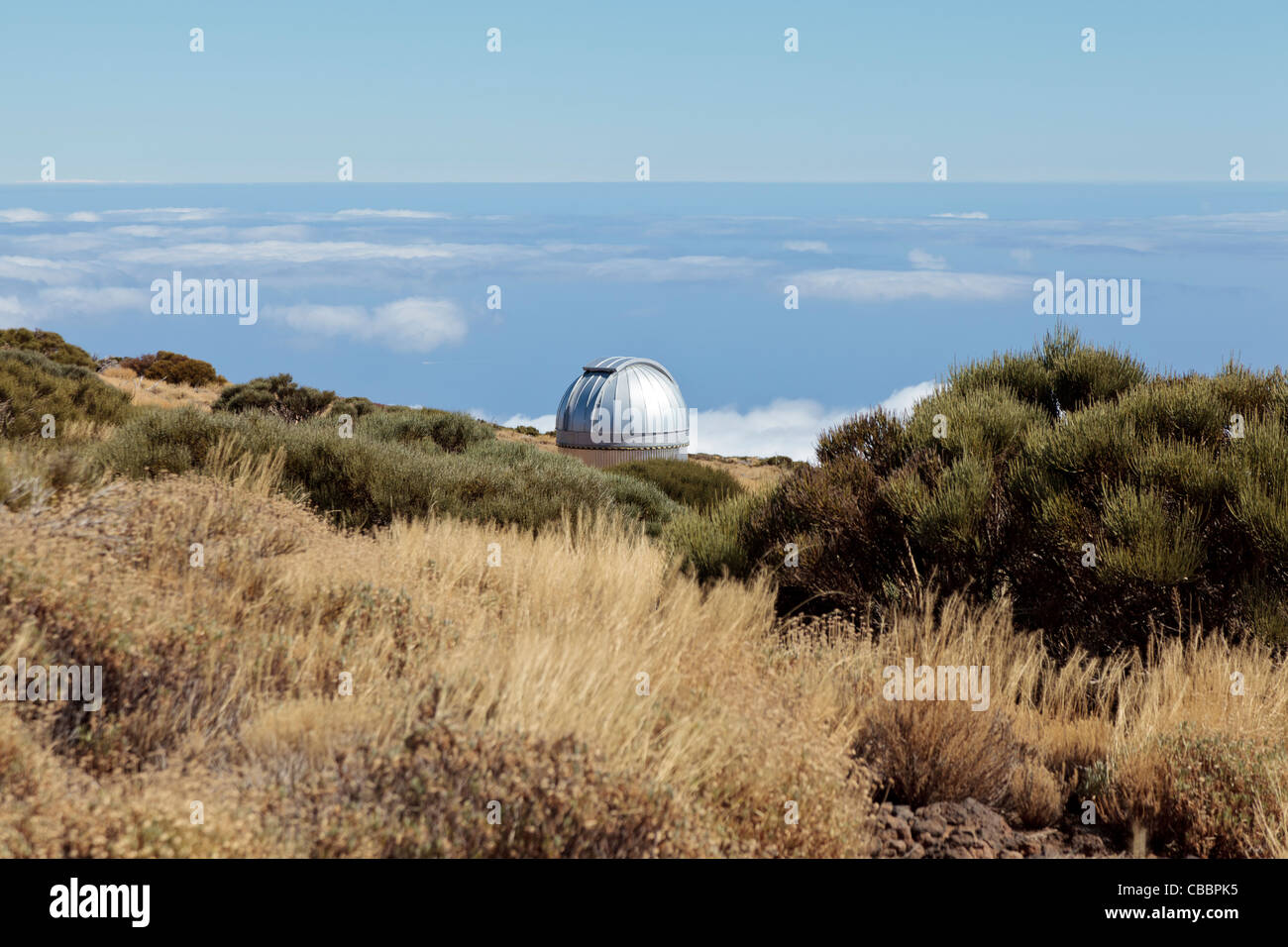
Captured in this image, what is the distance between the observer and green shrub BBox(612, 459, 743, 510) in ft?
78.5

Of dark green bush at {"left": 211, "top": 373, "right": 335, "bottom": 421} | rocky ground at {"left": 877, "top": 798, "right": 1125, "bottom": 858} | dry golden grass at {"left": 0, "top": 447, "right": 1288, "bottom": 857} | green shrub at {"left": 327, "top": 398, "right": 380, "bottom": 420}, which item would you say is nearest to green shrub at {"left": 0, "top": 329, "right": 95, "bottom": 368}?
dark green bush at {"left": 211, "top": 373, "right": 335, "bottom": 421}

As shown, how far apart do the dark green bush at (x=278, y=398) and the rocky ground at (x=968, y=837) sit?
2293 cm

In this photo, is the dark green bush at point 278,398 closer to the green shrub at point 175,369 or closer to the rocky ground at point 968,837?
the green shrub at point 175,369

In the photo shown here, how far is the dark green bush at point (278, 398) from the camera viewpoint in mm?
25703

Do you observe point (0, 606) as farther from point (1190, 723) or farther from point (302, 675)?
point (1190, 723)

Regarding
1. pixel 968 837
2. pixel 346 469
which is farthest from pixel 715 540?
pixel 968 837

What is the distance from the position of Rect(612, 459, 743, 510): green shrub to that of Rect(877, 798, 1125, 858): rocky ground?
17.0 meters

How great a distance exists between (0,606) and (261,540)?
2.11m

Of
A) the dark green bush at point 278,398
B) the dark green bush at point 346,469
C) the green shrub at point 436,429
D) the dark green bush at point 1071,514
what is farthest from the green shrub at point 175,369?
the dark green bush at point 1071,514

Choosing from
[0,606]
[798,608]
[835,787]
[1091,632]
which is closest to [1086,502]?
[1091,632]

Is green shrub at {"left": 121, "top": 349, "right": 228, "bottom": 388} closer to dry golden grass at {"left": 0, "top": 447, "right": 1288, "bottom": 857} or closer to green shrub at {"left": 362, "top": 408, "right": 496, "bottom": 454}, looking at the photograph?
green shrub at {"left": 362, "top": 408, "right": 496, "bottom": 454}
